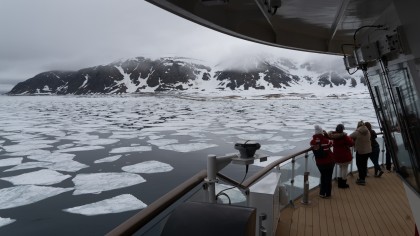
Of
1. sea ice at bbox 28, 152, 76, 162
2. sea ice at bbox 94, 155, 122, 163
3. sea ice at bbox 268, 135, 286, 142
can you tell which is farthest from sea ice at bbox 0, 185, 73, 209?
sea ice at bbox 268, 135, 286, 142

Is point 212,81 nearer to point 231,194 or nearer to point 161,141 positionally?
point 161,141

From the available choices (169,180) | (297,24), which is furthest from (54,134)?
(297,24)

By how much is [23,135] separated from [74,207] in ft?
93.0

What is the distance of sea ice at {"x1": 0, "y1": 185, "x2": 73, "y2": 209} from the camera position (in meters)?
15.4

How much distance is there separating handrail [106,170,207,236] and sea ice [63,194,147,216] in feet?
40.1

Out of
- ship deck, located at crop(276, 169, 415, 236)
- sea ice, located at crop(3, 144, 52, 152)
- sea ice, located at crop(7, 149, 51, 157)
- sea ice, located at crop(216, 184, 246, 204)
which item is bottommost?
ship deck, located at crop(276, 169, 415, 236)

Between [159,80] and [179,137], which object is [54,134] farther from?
[159,80]

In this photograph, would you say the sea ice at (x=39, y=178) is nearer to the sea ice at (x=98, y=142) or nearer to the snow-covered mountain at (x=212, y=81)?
the sea ice at (x=98, y=142)

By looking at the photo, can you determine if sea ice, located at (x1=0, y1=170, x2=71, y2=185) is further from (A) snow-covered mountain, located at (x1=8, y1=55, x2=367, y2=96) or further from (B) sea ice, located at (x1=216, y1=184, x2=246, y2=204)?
(A) snow-covered mountain, located at (x1=8, y1=55, x2=367, y2=96)

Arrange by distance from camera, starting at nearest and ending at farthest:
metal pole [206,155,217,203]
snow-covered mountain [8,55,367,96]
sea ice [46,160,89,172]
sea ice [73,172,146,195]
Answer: metal pole [206,155,217,203], sea ice [73,172,146,195], sea ice [46,160,89,172], snow-covered mountain [8,55,367,96]

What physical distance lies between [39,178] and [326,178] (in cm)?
1739

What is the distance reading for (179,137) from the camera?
1369 inches

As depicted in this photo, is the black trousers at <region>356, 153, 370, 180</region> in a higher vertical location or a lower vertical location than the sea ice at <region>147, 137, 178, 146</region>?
higher

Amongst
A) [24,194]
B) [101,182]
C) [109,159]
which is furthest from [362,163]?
[109,159]
